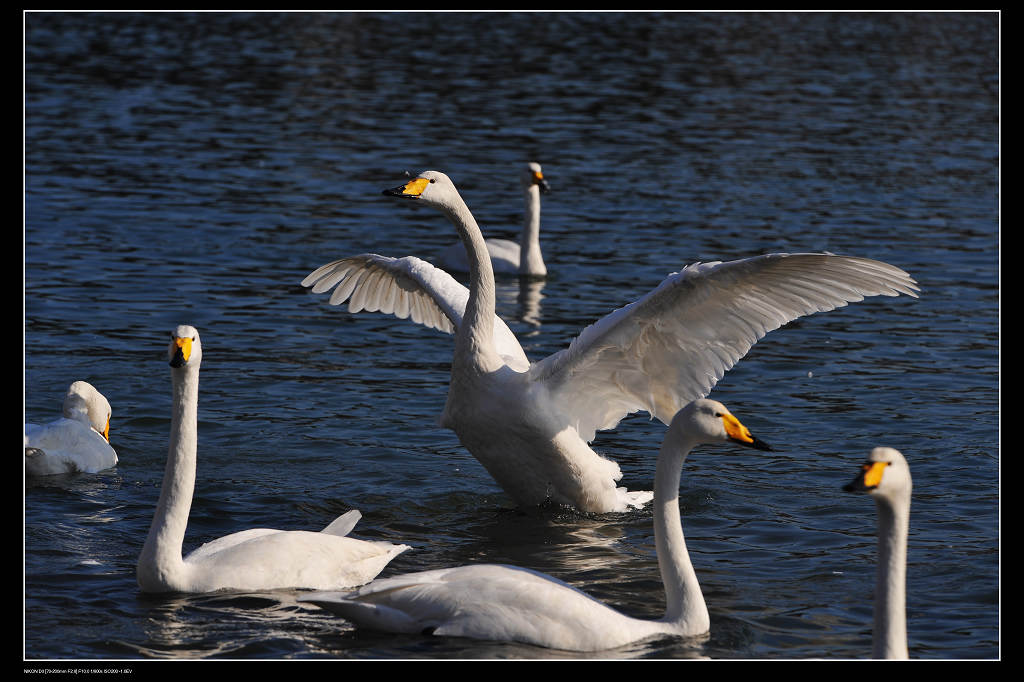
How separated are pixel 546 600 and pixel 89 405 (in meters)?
5.16

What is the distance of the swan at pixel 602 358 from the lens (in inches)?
350

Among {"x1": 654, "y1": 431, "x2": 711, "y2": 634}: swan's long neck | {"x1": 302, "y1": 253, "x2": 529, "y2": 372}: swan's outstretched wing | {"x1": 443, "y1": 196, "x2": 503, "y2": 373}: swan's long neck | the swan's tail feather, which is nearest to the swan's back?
{"x1": 654, "y1": 431, "x2": 711, "y2": 634}: swan's long neck

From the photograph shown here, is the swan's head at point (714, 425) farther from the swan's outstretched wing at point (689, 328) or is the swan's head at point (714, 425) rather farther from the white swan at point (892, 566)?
the swan's outstretched wing at point (689, 328)

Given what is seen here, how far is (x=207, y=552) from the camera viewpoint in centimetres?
843

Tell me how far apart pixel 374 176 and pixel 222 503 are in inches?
497

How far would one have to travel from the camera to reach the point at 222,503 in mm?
10305

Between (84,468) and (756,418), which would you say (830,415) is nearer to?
(756,418)

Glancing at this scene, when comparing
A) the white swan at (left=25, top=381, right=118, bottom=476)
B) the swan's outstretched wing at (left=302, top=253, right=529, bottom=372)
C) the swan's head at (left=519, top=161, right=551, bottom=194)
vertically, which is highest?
the swan's head at (left=519, top=161, right=551, bottom=194)

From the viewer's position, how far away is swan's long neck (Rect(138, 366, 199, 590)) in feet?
26.7

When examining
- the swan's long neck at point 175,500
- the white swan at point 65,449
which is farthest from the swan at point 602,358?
the white swan at point 65,449

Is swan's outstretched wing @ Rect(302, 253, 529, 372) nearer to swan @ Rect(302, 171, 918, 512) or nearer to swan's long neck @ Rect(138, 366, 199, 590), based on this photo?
swan @ Rect(302, 171, 918, 512)

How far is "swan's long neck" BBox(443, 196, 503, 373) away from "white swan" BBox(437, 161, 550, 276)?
25.8 ft

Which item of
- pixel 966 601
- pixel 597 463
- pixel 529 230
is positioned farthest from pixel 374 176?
pixel 966 601

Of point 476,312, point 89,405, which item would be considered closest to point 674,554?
point 476,312
